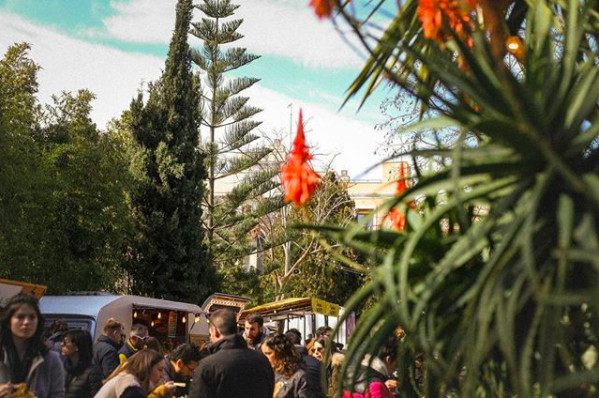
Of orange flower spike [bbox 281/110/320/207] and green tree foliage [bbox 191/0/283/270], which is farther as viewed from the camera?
green tree foliage [bbox 191/0/283/270]

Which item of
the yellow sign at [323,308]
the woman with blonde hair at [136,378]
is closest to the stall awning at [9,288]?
the yellow sign at [323,308]

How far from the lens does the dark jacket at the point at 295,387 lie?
702 centimetres

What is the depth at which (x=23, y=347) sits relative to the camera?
5770 millimetres

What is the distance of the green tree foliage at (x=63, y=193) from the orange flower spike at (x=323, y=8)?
76.5ft

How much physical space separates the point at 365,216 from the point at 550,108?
2.28ft

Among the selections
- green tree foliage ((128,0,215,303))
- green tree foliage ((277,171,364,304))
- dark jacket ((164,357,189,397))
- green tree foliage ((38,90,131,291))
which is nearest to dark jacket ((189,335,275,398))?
dark jacket ((164,357,189,397))

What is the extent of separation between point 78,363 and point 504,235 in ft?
16.4

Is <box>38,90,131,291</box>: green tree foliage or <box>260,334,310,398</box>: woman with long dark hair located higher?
<box>38,90,131,291</box>: green tree foliage

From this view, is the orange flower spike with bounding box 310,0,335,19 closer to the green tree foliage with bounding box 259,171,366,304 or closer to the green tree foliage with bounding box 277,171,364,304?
the green tree foliage with bounding box 259,171,366,304

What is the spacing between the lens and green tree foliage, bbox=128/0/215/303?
1406 inches

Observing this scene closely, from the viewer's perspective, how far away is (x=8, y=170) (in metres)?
24.7

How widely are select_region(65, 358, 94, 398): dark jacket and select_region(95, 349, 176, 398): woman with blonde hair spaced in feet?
3.12

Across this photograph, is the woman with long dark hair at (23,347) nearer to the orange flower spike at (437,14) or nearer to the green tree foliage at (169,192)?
the orange flower spike at (437,14)

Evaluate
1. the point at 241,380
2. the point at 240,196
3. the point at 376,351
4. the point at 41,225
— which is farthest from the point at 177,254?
the point at 376,351
